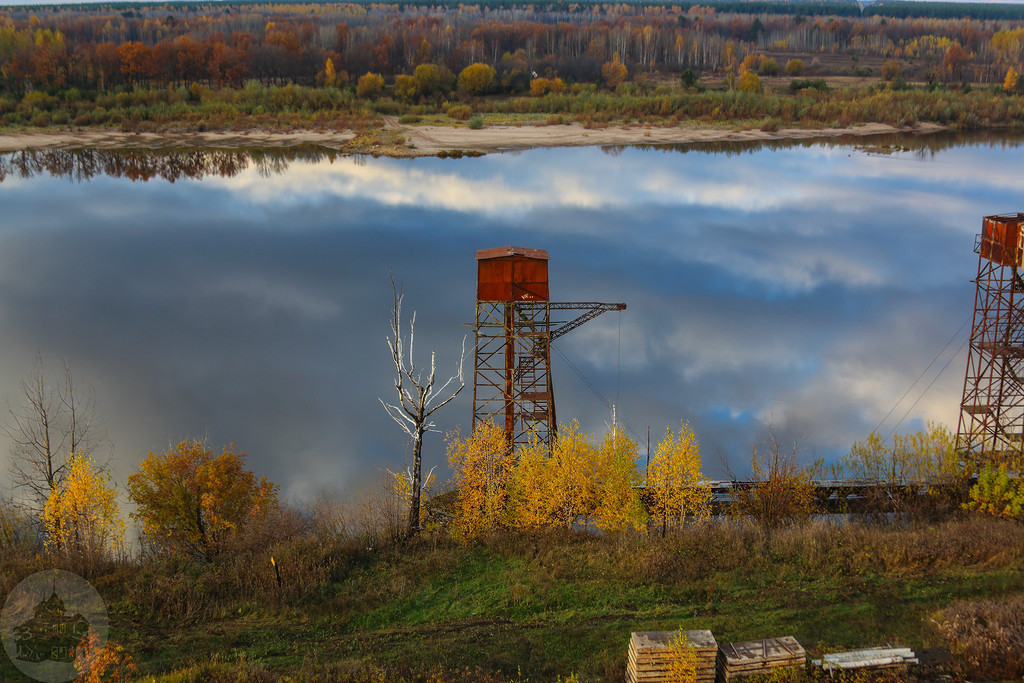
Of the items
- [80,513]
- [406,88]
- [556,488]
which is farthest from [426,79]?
[80,513]

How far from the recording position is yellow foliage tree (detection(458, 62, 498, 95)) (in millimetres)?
98875

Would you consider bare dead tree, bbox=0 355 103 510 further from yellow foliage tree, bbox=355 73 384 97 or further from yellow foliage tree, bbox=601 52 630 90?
yellow foliage tree, bbox=601 52 630 90

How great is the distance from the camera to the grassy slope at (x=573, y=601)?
15539mm

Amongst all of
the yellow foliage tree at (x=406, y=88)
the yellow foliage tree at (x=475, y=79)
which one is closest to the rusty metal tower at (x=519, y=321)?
the yellow foliage tree at (x=406, y=88)

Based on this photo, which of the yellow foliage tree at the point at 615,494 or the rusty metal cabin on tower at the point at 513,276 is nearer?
the yellow foliage tree at the point at 615,494

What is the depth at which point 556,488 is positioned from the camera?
22.7 m

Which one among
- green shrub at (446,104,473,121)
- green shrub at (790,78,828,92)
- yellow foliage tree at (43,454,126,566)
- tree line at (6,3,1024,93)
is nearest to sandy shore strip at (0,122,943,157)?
green shrub at (446,104,473,121)

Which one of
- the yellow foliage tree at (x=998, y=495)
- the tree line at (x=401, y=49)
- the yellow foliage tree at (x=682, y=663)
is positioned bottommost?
the yellow foliage tree at (x=998, y=495)

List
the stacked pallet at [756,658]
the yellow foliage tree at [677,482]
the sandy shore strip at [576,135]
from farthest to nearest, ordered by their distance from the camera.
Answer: the sandy shore strip at [576,135], the yellow foliage tree at [677,482], the stacked pallet at [756,658]

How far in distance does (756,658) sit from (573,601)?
A: 418cm

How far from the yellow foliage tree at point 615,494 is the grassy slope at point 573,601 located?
3271 mm

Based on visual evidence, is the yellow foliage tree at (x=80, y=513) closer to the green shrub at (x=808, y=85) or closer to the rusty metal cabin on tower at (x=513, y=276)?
the rusty metal cabin on tower at (x=513, y=276)

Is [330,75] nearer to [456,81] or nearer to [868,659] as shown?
[456,81]

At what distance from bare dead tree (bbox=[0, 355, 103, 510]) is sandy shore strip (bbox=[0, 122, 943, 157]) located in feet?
155
